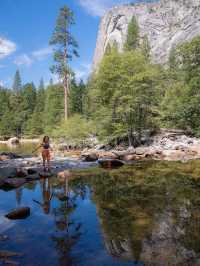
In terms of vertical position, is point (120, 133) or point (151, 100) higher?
point (151, 100)

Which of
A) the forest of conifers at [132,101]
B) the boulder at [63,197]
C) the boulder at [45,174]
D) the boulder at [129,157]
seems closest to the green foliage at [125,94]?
the forest of conifers at [132,101]

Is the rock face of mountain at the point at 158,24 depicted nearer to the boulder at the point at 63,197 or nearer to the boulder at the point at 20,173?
the boulder at the point at 20,173

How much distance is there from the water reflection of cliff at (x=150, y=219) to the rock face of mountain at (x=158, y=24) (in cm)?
8391

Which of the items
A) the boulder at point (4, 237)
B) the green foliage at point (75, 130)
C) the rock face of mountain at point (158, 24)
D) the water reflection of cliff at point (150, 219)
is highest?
the rock face of mountain at point (158, 24)

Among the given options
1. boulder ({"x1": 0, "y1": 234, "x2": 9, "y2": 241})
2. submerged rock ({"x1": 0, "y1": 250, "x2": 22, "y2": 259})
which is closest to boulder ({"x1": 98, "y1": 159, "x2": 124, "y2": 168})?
boulder ({"x1": 0, "y1": 234, "x2": 9, "y2": 241})

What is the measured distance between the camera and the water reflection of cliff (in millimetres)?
5410

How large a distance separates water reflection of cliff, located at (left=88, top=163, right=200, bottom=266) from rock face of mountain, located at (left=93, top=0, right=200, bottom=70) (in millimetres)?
83911

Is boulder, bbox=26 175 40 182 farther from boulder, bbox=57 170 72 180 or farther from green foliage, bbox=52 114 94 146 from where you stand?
green foliage, bbox=52 114 94 146

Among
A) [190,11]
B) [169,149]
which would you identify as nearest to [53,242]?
[169,149]

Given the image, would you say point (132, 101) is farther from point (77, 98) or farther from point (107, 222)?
point (77, 98)

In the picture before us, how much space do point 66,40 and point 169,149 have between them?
18880 millimetres

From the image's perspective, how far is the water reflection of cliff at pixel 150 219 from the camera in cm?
541

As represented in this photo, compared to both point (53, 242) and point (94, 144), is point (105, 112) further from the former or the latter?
point (53, 242)

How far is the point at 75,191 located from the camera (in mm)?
10688
